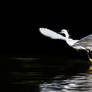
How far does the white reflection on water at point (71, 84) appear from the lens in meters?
10.8

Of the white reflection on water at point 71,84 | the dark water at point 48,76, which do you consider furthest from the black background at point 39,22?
the white reflection on water at point 71,84

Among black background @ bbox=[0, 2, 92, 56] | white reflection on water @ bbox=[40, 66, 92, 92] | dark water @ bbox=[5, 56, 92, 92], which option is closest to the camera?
white reflection on water @ bbox=[40, 66, 92, 92]

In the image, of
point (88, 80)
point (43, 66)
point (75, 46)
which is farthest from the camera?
point (75, 46)

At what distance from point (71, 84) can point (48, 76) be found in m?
1.59

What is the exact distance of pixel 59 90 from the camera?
10656mm

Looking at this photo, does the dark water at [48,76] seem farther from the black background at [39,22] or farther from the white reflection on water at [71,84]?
the black background at [39,22]

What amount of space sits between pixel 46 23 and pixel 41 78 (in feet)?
51.1

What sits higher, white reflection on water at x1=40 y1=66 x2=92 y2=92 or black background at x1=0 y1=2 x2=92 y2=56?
black background at x1=0 y1=2 x2=92 y2=56

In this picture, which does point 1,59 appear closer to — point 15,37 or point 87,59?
point 87,59

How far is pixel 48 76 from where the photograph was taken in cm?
1309

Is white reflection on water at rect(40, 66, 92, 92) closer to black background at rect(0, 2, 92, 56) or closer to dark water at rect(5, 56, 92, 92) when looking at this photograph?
dark water at rect(5, 56, 92, 92)

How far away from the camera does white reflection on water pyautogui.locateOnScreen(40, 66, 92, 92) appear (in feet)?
35.3

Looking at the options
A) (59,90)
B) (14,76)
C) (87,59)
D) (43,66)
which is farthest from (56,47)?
(59,90)

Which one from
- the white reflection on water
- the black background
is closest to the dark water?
the white reflection on water
